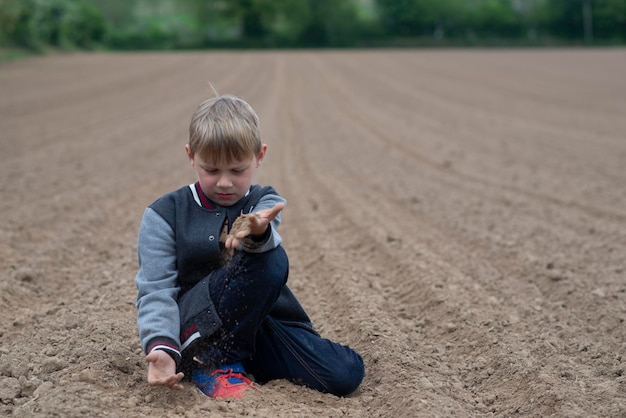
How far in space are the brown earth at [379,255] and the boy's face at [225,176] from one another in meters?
0.94

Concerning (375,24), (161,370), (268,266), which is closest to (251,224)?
(268,266)

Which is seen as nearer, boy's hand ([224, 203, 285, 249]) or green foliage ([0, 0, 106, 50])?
boy's hand ([224, 203, 285, 249])

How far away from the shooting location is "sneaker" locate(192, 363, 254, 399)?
354 cm

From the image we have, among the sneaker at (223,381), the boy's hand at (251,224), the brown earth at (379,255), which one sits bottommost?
the brown earth at (379,255)

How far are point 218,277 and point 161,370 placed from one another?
18.9 inches

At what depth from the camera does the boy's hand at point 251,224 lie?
3184 millimetres

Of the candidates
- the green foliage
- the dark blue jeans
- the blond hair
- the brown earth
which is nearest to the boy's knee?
the dark blue jeans

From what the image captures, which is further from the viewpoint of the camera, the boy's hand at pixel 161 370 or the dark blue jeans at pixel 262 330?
the dark blue jeans at pixel 262 330

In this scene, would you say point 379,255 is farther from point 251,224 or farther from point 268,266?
point 251,224

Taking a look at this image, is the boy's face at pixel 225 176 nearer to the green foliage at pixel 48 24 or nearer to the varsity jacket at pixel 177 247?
the varsity jacket at pixel 177 247

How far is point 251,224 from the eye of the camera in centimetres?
321

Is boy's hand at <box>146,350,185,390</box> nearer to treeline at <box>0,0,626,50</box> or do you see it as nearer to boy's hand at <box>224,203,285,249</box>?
boy's hand at <box>224,203,285,249</box>

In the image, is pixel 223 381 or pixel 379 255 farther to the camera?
pixel 379 255

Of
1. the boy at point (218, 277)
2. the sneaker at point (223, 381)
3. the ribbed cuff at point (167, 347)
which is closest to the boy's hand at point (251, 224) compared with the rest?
the boy at point (218, 277)
